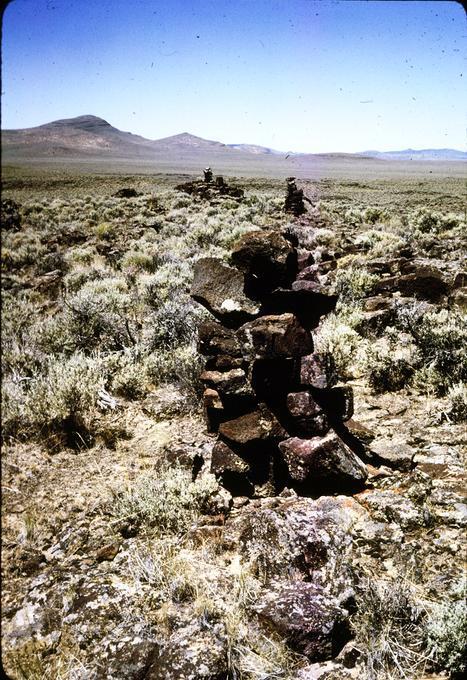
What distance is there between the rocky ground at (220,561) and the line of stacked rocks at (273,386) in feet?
0.69

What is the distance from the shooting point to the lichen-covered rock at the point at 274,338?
4.17 metres

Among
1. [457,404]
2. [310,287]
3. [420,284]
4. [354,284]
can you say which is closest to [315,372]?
[310,287]

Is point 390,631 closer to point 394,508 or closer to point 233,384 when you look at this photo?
point 394,508

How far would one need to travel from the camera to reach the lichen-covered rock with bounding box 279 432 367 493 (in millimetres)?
4000

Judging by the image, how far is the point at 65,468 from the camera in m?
4.47

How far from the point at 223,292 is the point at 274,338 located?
1.01 m

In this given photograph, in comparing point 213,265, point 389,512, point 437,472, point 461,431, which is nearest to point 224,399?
point 213,265

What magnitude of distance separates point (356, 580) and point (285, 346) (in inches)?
78.8

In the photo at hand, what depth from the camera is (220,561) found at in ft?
11.1

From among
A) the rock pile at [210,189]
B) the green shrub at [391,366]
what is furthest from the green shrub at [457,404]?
the rock pile at [210,189]

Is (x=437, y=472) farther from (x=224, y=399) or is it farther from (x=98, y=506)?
(x=98, y=506)

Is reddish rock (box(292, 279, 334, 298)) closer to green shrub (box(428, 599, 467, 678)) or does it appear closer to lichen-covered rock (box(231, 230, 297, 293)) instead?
lichen-covered rock (box(231, 230, 297, 293))

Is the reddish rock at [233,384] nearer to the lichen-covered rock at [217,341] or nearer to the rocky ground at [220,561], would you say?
the lichen-covered rock at [217,341]

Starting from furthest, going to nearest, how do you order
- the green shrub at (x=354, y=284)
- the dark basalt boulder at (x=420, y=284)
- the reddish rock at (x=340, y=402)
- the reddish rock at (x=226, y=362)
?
the green shrub at (x=354, y=284) < the dark basalt boulder at (x=420, y=284) < the reddish rock at (x=340, y=402) < the reddish rock at (x=226, y=362)
